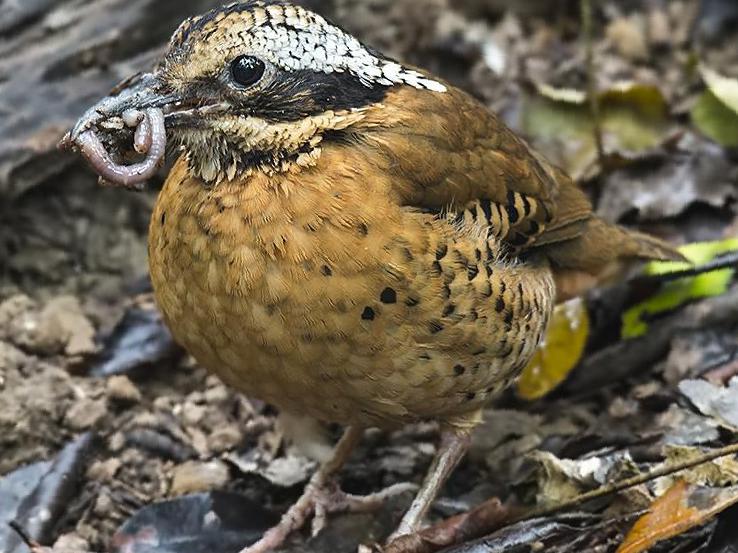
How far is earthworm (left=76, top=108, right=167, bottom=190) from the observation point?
380cm

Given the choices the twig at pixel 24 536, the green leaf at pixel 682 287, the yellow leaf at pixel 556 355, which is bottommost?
the twig at pixel 24 536

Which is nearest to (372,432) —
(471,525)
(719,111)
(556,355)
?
(556,355)

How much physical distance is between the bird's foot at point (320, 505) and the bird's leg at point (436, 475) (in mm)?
244

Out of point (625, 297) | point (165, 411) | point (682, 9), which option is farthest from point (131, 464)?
point (682, 9)

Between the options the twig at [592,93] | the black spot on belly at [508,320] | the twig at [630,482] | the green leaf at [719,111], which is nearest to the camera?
the twig at [630,482]

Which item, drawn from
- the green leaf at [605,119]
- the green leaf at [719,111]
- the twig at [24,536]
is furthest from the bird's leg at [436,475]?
the green leaf at [719,111]

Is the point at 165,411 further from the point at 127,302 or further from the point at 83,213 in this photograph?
the point at 83,213

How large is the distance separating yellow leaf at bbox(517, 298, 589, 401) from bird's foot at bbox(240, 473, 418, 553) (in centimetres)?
83

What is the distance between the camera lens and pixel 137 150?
12.4 feet

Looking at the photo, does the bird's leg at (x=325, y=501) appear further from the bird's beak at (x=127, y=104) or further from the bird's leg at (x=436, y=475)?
the bird's beak at (x=127, y=104)

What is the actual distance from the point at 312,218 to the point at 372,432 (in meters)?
1.86

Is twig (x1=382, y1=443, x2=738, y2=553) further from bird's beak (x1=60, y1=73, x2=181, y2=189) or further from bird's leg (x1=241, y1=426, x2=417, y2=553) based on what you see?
bird's beak (x1=60, y1=73, x2=181, y2=189)

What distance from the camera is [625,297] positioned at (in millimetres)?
5656

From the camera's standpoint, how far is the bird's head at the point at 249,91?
Result: 3.87 m
